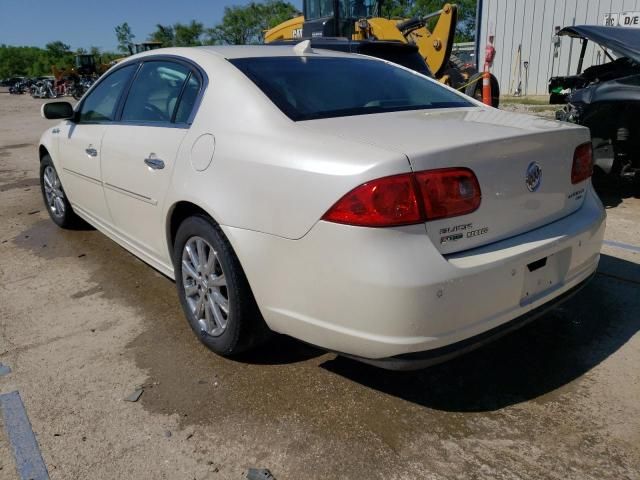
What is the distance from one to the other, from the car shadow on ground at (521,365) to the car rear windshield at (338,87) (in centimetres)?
130

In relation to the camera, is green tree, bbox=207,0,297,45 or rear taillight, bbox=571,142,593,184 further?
green tree, bbox=207,0,297,45

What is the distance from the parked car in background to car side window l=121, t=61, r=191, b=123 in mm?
4077

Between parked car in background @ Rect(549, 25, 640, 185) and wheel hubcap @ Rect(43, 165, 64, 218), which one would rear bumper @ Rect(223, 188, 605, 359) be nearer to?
wheel hubcap @ Rect(43, 165, 64, 218)

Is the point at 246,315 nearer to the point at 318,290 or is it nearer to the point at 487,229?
the point at 318,290

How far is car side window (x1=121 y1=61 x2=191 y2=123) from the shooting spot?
125 inches

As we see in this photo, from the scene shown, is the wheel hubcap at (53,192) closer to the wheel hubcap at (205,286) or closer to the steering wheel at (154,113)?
the steering wheel at (154,113)

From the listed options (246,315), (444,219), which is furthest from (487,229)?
(246,315)

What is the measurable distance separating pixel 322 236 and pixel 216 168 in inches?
29.6

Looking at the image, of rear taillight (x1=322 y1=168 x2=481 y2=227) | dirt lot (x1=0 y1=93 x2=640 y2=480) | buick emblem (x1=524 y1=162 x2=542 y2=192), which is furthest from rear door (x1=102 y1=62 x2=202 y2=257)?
buick emblem (x1=524 y1=162 x2=542 y2=192)

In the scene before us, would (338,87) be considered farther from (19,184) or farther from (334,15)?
(334,15)

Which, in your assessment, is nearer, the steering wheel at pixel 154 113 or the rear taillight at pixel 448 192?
the rear taillight at pixel 448 192

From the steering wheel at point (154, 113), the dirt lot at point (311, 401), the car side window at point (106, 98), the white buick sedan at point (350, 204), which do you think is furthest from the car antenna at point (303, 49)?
Result: the dirt lot at point (311, 401)

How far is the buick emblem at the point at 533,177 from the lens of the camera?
92.1 inches

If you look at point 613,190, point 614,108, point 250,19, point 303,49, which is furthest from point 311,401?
point 250,19
